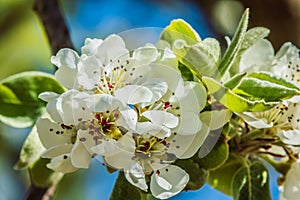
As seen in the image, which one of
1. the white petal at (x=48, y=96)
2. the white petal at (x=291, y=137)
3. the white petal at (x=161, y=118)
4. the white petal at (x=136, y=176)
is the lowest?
the white petal at (x=291, y=137)

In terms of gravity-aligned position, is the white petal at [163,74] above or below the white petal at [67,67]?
below

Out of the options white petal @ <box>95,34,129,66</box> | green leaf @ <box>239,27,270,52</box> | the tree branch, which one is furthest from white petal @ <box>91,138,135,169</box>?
the tree branch

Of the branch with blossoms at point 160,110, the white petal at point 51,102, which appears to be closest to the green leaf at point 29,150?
the branch with blossoms at point 160,110

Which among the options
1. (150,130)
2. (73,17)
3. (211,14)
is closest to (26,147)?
(150,130)

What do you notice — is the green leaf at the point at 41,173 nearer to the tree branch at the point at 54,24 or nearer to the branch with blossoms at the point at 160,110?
the branch with blossoms at the point at 160,110

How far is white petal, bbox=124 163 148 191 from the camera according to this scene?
670mm

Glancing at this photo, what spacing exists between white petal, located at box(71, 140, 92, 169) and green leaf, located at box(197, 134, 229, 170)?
0.14 m

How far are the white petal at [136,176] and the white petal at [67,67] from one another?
0.11 metres

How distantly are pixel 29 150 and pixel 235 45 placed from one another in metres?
0.29

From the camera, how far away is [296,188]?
0.82 metres

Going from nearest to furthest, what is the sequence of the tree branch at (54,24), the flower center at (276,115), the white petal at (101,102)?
the white petal at (101,102) < the flower center at (276,115) < the tree branch at (54,24)

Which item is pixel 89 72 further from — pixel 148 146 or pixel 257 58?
pixel 257 58

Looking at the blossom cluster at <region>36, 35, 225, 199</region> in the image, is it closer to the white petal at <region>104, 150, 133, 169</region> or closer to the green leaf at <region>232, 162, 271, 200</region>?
the white petal at <region>104, 150, 133, 169</region>

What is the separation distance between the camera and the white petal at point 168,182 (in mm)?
694
